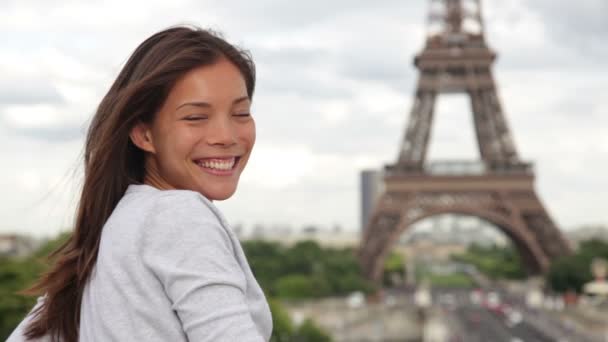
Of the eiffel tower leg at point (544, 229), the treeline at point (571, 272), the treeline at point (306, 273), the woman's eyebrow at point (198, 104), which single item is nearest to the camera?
the woman's eyebrow at point (198, 104)

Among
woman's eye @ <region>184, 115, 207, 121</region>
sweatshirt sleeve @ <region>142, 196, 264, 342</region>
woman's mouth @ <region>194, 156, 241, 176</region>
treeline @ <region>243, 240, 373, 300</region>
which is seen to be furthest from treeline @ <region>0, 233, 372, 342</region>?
sweatshirt sleeve @ <region>142, 196, 264, 342</region>

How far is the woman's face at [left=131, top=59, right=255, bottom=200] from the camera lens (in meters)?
1.90

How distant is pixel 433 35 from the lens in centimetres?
5088

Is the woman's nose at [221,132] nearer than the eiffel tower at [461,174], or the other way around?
the woman's nose at [221,132]

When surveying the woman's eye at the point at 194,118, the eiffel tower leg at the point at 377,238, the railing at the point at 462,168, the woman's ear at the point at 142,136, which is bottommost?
the eiffel tower leg at the point at 377,238

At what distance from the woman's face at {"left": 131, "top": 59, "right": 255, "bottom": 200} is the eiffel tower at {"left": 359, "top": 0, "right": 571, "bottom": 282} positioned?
4587 cm

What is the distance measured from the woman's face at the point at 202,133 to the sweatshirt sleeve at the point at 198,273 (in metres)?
0.25

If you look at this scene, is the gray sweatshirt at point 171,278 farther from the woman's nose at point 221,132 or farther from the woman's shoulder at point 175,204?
the woman's nose at point 221,132

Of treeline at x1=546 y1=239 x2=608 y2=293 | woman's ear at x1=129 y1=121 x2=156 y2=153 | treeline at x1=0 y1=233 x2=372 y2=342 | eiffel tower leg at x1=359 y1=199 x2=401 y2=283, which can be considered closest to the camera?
woman's ear at x1=129 y1=121 x2=156 y2=153

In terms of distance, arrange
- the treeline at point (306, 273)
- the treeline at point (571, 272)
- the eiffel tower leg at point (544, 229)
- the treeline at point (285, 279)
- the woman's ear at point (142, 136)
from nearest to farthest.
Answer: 1. the woman's ear at point (142, 136)
2. the treeline at point (285, 279)
3. the treeline at point (306, 273)
4. the eiffel tower leg at point (544, 229)
5. the treeline at point (571, 272)

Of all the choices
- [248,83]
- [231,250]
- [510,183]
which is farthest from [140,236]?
[510,183]

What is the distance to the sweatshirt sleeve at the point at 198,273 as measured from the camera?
1.61 metres

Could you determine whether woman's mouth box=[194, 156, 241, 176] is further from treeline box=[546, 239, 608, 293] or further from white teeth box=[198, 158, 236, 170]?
treeline box=[546, 239, 608, 293]

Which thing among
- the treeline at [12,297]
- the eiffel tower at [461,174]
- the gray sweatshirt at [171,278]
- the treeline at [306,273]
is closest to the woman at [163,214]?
the gray sweatshirt at [171,278]
